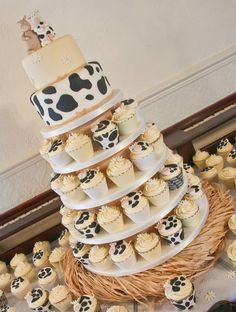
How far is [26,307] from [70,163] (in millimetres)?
624

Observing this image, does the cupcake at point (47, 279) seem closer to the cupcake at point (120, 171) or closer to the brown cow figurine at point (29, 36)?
the cupcake at point (120, 171)

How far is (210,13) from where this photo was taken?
207 centimetres

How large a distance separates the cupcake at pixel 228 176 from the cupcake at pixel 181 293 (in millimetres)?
518

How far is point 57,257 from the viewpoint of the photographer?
154 cm

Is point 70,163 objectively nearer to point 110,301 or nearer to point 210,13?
point 110,301

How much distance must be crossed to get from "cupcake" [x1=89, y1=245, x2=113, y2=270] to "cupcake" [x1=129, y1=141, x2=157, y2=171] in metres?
0.28

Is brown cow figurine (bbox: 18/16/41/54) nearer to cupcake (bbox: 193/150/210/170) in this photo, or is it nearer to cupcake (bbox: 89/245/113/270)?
cupcake (bbox: 89/245/113/270)

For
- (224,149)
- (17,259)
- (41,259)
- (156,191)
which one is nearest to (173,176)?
(156,191)

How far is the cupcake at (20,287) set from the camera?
1.50 m

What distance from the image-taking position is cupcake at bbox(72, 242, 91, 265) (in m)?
1.33

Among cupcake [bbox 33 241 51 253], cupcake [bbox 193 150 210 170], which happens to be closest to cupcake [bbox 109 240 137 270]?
cupcake [bbox 33 241 51 253]

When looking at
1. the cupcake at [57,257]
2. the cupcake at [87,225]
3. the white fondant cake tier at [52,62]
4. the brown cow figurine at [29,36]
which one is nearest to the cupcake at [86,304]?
the cupcake at [87,225]

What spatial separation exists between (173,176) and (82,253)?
379 mm

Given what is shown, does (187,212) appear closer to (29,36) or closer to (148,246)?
(148,246)
